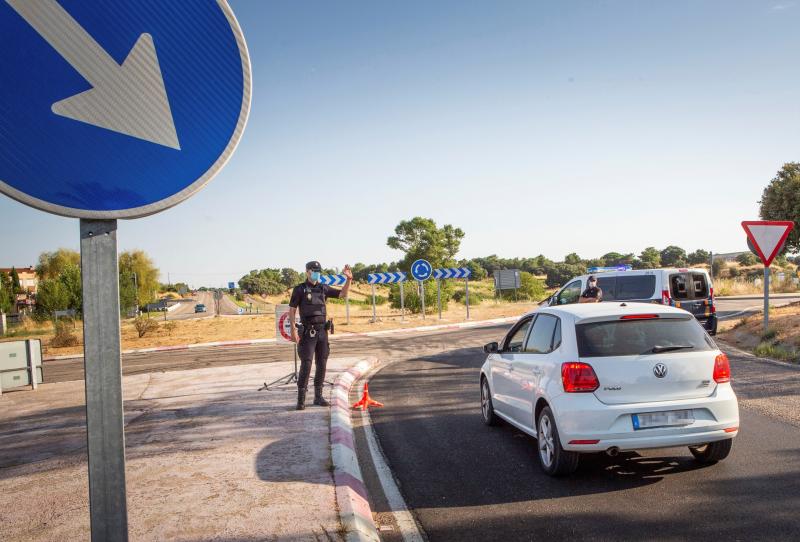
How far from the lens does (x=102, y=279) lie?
1754 millimetres

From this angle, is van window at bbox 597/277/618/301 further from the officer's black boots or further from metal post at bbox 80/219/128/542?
metal post at bbox 80/219/128/542

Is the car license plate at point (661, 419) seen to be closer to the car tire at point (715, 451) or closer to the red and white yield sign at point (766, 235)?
the car tire at point (715, 451)

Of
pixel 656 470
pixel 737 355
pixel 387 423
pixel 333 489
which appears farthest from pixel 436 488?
pixel 737 355

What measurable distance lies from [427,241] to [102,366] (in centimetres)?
5844

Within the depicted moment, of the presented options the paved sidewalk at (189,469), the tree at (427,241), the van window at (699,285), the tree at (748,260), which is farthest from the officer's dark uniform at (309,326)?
the tree at (748,260)

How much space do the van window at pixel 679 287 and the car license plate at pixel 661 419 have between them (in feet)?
36.7

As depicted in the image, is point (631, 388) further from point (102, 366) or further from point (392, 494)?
point (102, 366)

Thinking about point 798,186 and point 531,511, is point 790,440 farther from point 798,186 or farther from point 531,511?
point 798,186

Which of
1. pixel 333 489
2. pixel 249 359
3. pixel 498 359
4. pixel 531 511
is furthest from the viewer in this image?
pixel 249 359

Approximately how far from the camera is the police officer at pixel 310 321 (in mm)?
8633

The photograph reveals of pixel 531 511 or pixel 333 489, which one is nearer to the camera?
pixel 531 511

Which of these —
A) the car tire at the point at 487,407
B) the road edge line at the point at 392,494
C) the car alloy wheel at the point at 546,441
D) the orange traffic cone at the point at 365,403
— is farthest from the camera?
the orange traffic cone at the point at 365,403

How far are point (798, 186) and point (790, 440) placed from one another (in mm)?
23336

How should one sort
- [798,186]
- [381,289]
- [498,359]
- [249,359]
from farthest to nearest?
1. [381,289]
2. [798,186]
3. [249,359]
4. [498,359]
